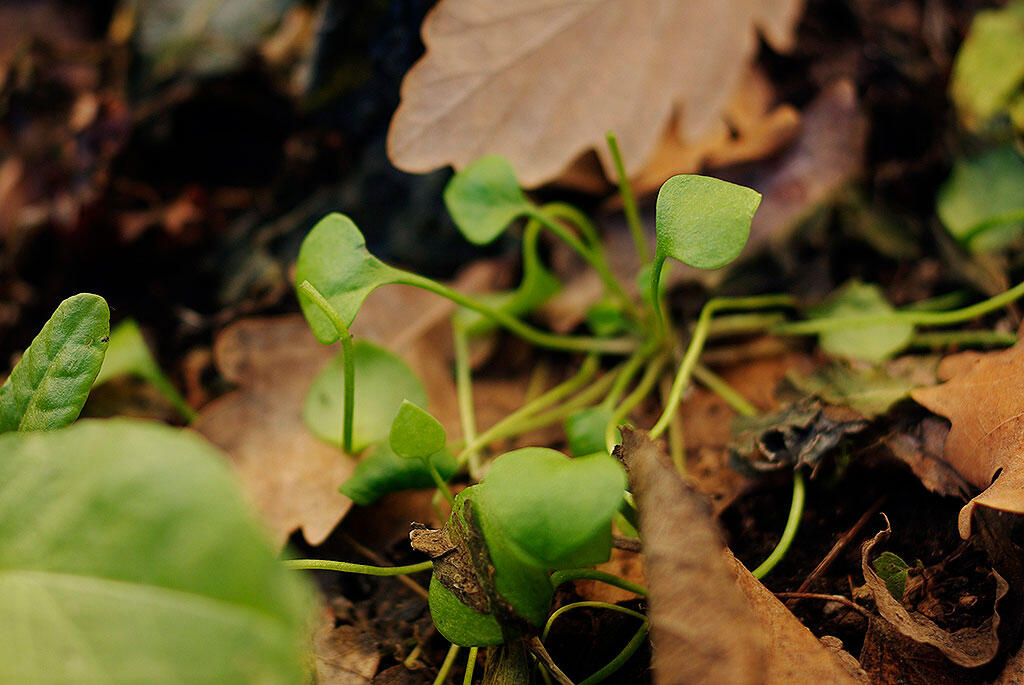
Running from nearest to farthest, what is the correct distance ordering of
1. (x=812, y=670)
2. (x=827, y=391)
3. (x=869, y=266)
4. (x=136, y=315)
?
(x=812, y=670) < (x=827, y=391) < (x=869, y=266) < (x=136, y=315)

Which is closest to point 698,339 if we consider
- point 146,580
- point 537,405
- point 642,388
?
point 642,388

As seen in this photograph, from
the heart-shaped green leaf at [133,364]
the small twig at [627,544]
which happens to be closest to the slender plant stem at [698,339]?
the small twig at [627,544]

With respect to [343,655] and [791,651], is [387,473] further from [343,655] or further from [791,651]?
[791,651]

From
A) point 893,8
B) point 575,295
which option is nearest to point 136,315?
point 575,295

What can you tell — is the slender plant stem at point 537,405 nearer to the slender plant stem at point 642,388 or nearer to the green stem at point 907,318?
the slender plant stem at point 642,388

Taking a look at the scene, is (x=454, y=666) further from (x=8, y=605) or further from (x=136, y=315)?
(x=136, y=315)
